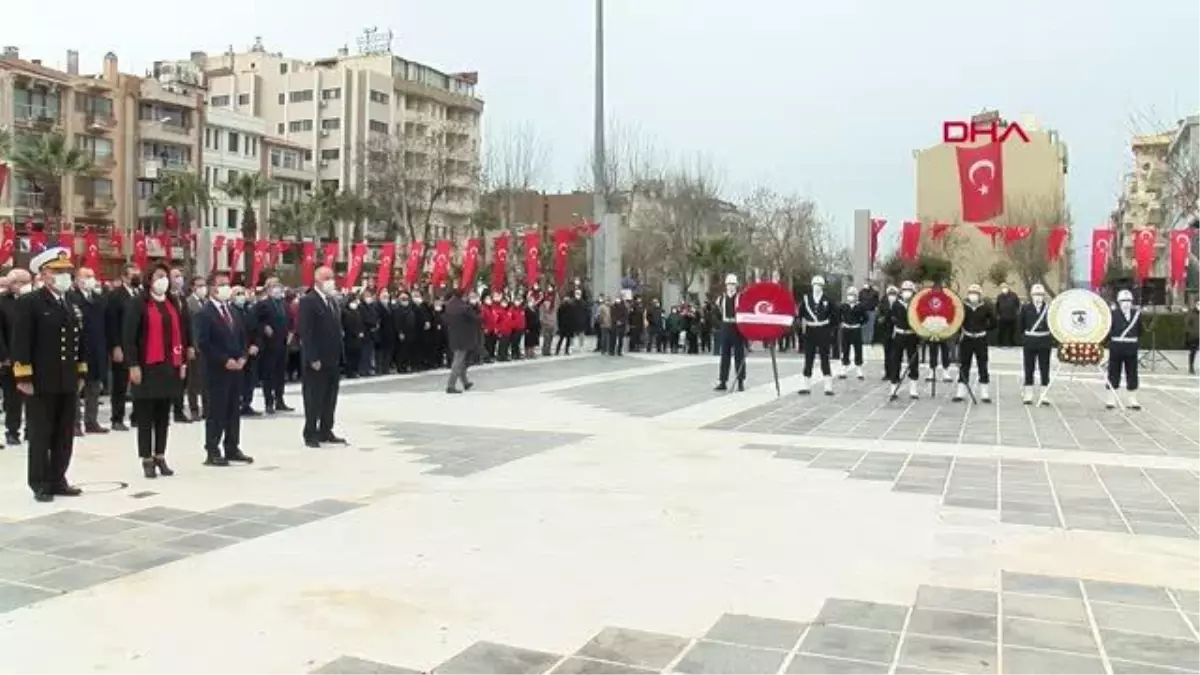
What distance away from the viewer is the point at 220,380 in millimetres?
9688

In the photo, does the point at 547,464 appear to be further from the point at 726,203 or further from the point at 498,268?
the point at 726,203

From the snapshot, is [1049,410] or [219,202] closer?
[1049,410]

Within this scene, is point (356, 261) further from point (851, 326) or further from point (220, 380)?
point (220, 380)

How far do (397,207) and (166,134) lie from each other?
669 inches

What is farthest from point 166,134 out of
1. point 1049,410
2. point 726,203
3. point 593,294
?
point 1049,410

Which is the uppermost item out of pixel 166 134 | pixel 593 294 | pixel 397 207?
pixel 166 134

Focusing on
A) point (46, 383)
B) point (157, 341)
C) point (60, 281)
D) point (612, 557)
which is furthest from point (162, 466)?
point (612, 557)

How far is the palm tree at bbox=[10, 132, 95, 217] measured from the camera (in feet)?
165

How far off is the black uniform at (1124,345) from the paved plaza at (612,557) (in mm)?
3577

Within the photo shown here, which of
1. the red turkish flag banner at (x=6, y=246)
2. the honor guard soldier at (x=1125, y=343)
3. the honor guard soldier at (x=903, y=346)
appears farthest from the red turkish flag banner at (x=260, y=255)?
the honor guard soldier at (x=1125, y=343)

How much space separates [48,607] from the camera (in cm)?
509

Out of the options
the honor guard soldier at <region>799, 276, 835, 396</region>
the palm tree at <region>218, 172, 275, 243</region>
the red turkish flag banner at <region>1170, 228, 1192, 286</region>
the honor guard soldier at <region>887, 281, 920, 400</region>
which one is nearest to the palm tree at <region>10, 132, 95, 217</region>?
the palm tree at <region>218, 172, 275, 243</region>

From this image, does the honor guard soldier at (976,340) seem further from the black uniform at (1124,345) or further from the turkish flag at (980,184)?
the turkish flag at (980,184)

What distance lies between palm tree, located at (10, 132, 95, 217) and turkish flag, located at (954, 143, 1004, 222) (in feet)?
132
